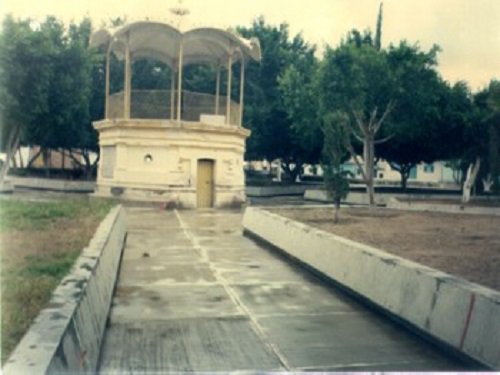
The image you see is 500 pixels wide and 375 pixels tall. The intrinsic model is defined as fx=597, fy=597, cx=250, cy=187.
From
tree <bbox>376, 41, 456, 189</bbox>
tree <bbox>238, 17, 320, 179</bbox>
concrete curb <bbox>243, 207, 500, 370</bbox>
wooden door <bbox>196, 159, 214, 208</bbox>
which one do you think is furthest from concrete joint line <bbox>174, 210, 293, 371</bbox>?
tree <bbox>238, 17, 320, 179</bbox>

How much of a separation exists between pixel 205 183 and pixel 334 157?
1186 centimetres

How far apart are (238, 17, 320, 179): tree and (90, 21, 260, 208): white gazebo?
13.9m

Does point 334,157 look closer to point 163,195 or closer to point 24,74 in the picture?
point 163,195

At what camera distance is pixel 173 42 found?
111ft

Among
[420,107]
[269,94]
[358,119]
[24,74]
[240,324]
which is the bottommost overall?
[240,324]

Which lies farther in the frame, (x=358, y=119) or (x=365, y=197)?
(x=365, y=197)

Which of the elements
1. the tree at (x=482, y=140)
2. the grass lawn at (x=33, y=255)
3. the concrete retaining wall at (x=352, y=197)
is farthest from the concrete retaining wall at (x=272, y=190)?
the grass lawn at (x=33, y=255)

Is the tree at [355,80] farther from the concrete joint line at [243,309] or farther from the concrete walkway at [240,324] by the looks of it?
the concrete walkway at [240,324]

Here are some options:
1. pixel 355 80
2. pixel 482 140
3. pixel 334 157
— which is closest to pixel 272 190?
pixel 482 140

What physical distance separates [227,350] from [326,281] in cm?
525

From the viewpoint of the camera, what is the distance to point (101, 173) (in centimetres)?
3403

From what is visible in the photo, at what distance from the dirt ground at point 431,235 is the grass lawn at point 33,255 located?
7.09m

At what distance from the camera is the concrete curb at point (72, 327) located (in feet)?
15.8

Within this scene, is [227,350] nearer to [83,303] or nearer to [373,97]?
[83,303]
